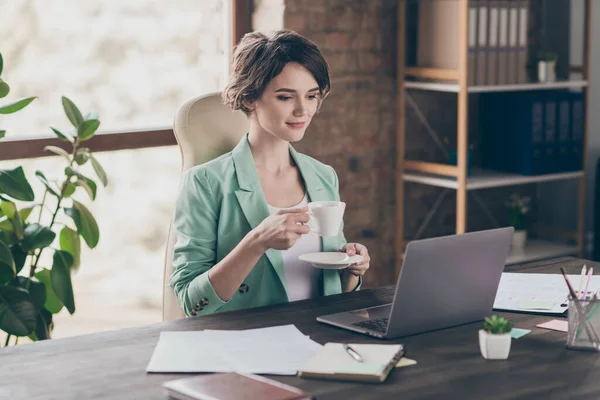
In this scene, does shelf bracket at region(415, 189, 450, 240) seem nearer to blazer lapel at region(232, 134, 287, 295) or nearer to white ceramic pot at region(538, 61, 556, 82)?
white ceramic pot at region(538, 61, 556, 82)

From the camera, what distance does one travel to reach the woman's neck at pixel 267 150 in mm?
2221

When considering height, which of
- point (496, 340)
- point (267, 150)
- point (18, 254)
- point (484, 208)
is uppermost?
point (267, 150)

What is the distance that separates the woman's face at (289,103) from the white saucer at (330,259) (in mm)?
276

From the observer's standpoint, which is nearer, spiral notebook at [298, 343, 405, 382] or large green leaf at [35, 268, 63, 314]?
spiral notebook at [298, 343, 405, 382]

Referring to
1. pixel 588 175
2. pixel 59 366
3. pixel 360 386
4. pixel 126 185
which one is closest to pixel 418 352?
pixel 360 386

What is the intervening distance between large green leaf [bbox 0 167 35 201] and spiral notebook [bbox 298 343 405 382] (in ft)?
4.45

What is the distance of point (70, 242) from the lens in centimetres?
288

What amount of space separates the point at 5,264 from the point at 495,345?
1580 millimetres

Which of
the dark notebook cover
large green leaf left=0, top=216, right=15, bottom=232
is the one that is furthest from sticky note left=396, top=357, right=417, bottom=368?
large green leaf left=0, top=216, right=15, bottom=232

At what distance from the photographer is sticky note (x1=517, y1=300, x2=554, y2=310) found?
193 centimetres

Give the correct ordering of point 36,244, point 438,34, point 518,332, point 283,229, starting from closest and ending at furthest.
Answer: point 518,332, point 283,229, point 36,244, point 438,34

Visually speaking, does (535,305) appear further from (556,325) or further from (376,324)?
(376,324)

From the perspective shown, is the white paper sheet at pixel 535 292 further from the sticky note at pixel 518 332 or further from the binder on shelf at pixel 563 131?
the binder on shelf at pixel 563 131

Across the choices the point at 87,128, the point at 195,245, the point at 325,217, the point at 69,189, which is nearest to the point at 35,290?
the point at 69,189
